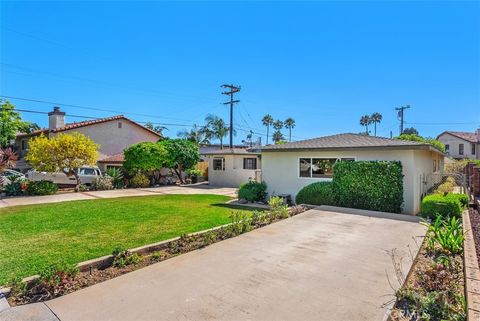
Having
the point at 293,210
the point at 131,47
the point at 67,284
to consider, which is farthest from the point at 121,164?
A: the point at 67,284

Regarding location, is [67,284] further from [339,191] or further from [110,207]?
[339,191]

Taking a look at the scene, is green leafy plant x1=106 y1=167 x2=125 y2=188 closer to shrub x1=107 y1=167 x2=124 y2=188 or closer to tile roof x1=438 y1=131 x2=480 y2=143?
shrub x1=107 y1=167 x2=124 y2=188

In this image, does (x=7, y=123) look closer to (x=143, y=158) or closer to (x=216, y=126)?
(x=143, y=158)

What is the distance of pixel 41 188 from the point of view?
1644cm

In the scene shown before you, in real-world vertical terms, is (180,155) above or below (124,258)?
above

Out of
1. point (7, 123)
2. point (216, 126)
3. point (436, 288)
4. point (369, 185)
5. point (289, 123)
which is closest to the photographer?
point (436, 288)

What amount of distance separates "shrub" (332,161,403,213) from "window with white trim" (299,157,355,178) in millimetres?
1066

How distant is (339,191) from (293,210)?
2291 mm

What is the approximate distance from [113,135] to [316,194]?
2128 centimetres

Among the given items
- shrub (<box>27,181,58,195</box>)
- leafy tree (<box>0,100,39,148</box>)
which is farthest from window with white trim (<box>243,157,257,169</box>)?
leafy tree (<box>0,100,39,148</box>)

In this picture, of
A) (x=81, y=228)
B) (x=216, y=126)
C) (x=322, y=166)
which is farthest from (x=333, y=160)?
(x=216, y=126)

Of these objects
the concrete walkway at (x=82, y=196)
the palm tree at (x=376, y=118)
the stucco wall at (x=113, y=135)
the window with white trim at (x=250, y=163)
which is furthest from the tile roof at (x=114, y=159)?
the palm tree at (x=376, y=118)

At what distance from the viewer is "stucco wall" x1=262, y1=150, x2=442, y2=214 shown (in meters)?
10.4

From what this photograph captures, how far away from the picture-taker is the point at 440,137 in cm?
4494
